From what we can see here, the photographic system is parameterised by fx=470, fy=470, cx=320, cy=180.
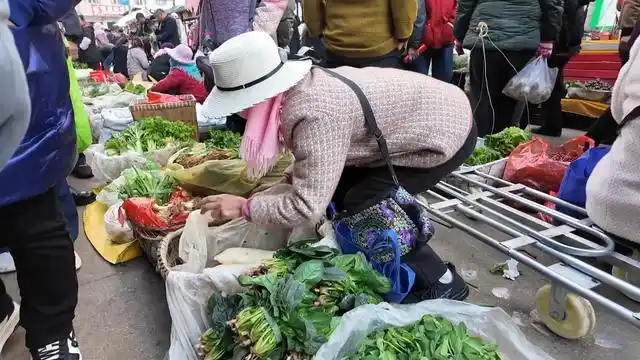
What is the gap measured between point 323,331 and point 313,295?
127 mm

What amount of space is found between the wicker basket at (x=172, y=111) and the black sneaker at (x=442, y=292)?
8.92ft

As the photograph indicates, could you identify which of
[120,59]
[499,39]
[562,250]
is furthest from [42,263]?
[120,59]

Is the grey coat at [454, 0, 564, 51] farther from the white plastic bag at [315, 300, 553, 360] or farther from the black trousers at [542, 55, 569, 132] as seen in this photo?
the white plastic bag at [315, 300, 553, 360]

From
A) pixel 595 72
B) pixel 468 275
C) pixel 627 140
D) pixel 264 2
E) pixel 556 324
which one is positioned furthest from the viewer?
pixel 595 72

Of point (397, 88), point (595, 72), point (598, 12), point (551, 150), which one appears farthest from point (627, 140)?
point (598, 12)

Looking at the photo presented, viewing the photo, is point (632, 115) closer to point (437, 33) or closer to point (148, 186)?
point (148, 186)

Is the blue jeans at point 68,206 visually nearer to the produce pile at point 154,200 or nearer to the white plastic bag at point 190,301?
the produce pile at point 154,200

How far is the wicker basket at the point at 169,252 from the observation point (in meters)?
1.95

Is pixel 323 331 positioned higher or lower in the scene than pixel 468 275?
higher

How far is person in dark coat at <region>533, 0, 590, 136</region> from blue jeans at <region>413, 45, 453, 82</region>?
96 cm

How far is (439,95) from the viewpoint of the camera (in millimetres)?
1673

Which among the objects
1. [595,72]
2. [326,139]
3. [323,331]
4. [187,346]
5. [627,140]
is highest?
[326,139]

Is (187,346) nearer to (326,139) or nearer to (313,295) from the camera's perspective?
(313,295)

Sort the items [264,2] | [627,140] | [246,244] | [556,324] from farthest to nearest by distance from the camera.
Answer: [264,2], [246,244], [556,324], [627,140]
